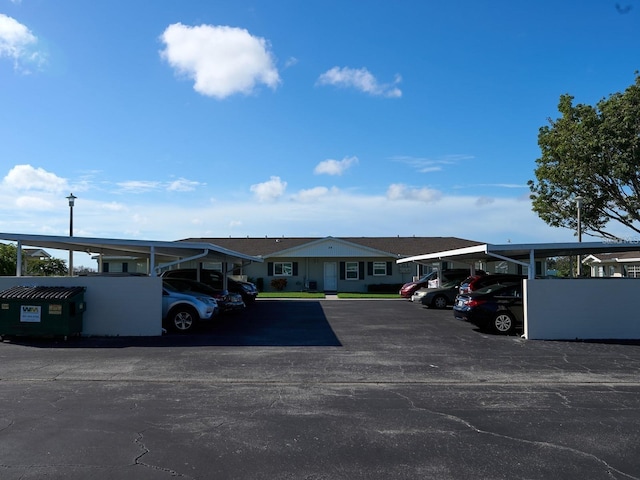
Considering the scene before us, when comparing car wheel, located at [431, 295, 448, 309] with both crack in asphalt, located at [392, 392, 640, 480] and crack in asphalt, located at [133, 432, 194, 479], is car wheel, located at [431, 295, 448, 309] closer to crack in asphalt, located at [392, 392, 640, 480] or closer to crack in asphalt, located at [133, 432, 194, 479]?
crack in asphalt, located at [392, 392, 640, 480]

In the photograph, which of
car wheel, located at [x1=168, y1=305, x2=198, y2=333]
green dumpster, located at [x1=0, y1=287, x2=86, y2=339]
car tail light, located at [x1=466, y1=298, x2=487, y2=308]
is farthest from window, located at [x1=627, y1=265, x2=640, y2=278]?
green dumpster, located at [x1=0, y1=287, x2=86, y2=339]

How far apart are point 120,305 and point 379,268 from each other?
24.6 meters

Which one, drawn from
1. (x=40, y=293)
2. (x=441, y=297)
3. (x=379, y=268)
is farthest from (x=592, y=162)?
(x=40, y=293)

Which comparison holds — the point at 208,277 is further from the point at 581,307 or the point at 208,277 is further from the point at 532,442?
the point at 532,442

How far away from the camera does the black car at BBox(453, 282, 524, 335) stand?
1480 centimetres

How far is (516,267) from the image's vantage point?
123 ft

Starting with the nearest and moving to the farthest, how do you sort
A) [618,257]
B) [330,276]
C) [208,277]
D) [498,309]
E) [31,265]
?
[498,309] < [208,277] < [31,265] < [330,276] < [618,257]

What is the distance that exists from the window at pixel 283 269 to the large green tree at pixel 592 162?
54.8 feet

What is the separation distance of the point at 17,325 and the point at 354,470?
1113 centimetres

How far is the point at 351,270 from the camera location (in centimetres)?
3725

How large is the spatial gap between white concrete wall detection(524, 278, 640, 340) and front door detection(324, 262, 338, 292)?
78.0ft

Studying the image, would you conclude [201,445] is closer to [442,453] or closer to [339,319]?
[442,453]

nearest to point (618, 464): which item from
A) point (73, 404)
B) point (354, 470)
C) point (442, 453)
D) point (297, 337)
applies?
point (442, 453)

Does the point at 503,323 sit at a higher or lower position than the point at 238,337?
higher
